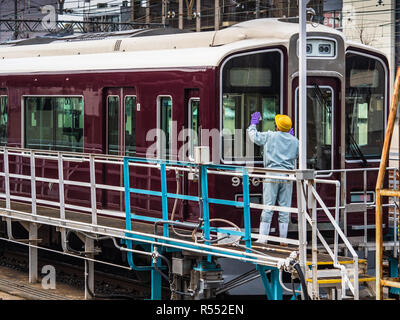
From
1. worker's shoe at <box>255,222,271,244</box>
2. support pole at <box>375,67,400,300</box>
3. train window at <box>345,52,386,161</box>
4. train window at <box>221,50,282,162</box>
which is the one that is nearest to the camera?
support pole at <box>375,67,400,300</box>

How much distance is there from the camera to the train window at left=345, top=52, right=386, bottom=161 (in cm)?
1275

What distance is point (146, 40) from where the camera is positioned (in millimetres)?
14164

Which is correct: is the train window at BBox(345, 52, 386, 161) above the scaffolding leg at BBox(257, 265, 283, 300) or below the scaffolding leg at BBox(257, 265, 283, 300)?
above

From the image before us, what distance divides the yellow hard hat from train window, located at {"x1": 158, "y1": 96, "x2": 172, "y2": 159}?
5.98 ft

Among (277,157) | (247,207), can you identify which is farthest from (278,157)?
(247,207)

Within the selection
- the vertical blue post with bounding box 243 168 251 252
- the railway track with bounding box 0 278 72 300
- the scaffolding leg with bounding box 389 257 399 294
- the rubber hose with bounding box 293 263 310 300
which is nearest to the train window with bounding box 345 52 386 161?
the scaffolding leg with bounding box 389 257 399 294

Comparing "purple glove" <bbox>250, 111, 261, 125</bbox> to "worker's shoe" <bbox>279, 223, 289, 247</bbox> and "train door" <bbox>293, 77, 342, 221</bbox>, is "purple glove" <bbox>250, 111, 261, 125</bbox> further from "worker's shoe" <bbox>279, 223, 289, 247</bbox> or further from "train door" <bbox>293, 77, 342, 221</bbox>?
"worker's shoe" <bbox>279, 223, 289, 247</bbox>

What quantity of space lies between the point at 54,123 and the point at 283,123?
5022 mm

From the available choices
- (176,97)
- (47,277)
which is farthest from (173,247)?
(47,277)

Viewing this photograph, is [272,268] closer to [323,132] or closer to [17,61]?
[323,132]

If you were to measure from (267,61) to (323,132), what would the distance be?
1.22 meters

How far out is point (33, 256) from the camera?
14.6 metres

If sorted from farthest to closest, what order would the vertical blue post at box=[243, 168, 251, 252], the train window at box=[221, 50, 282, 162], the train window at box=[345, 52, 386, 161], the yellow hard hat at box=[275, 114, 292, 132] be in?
1. the train window at box=[345, 52, 386, 161]
2. the train window at box=[221, 50, 282, 162]
3. the yellow hard hat at box=[275, 114, 292, 132]
4. the vertical blue post at box=[243, 168, 251, 252]

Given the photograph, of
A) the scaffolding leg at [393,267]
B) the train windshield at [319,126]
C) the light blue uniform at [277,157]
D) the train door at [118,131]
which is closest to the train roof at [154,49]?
the train door at [118,131]
